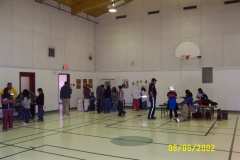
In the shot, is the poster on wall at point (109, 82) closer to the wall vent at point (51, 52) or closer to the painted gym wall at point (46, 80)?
the painted gym wall at point (46, 80)

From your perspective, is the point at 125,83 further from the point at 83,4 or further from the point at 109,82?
the point at 83,4

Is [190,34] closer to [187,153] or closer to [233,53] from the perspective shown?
[233,53]

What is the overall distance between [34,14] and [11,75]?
3.66 meters

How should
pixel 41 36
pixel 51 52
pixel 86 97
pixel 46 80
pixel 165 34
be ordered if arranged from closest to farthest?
pixel 41 36 < pixel 46 80 < pixel 51 52 < pixel 86 97 < pixel 165 34

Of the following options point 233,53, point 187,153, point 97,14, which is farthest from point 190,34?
point 187,153

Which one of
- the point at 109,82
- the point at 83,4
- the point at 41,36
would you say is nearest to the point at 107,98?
the point at 109,82

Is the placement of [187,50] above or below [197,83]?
above

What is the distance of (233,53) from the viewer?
12.9 meters

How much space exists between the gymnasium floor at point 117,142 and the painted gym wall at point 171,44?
5.42 m

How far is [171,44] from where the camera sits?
47.2 feet

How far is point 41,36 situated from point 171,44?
26.2 ft

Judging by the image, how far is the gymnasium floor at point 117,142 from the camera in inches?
199

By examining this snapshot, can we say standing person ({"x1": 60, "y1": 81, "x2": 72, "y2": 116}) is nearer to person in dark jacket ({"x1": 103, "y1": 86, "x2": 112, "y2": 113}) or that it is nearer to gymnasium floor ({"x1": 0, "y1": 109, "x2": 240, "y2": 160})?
person in dark jacket ({"x1": 103, "y1": 86, "x2": 112, "y2": 113})

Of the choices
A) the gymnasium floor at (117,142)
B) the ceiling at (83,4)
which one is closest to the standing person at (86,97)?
the ceiling at (83,4)
